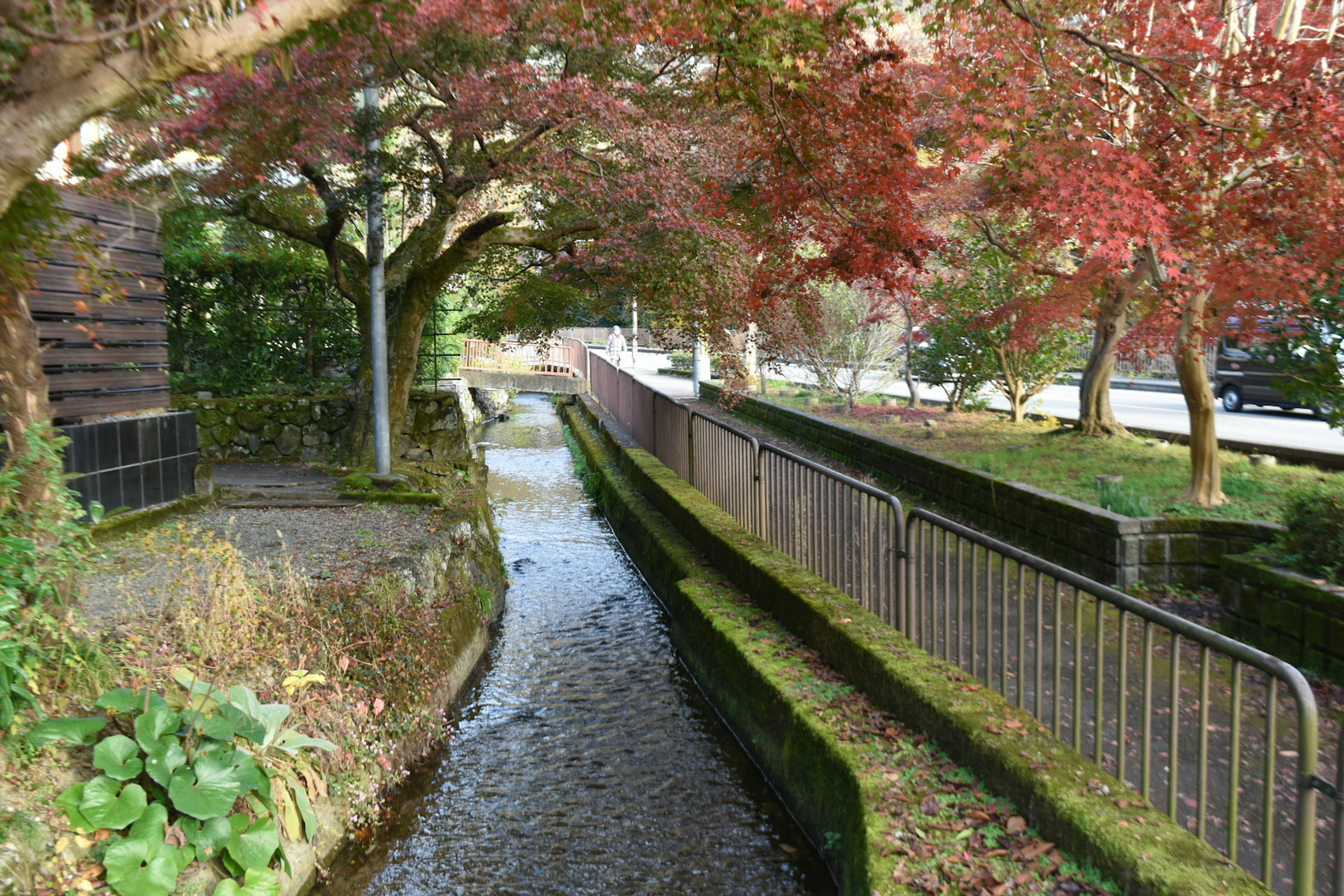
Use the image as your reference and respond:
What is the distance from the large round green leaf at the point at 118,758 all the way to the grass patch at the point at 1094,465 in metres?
6.52

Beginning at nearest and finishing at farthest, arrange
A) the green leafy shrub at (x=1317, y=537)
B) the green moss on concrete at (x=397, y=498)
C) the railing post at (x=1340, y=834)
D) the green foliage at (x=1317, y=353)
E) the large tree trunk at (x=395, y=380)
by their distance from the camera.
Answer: the railing post at (x=1340, y=834)
the green leafy shrub at (x=1317, y=537)
the green foliage at (x=1317, y=353)
the green moss on concrete at (x=397, y=498)
the large tree trunk at (x=395, y=380)

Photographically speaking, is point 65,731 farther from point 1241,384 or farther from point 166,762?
point 1241,384

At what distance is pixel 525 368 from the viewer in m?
31.6

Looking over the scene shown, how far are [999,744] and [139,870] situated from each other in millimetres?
3305

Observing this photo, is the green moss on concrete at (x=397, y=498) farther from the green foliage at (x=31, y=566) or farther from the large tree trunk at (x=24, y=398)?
the green foliage at (x=31, y=566)

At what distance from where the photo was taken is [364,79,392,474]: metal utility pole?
34.6 ft

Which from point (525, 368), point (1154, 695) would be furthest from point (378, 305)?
point (525, 368)

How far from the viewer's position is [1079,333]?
1545 centimetres

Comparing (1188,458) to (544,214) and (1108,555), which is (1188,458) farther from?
(544,214)

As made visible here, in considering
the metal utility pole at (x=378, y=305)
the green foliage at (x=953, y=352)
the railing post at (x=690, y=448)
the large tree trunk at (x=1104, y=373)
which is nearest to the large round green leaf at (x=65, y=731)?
the metal utility pole at (x=378, y=305)

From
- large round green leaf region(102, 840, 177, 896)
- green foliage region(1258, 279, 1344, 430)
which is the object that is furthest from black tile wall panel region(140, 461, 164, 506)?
green foliage region(1258, 279, 1344, 430)

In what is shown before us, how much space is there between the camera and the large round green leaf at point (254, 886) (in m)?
4.07

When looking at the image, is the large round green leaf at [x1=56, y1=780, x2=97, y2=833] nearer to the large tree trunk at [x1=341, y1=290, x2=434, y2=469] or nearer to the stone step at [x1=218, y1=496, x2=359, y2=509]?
the stone step at [x1=218, y1=496, x2=359, y2=509]

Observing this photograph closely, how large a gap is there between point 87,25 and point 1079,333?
14.2m
